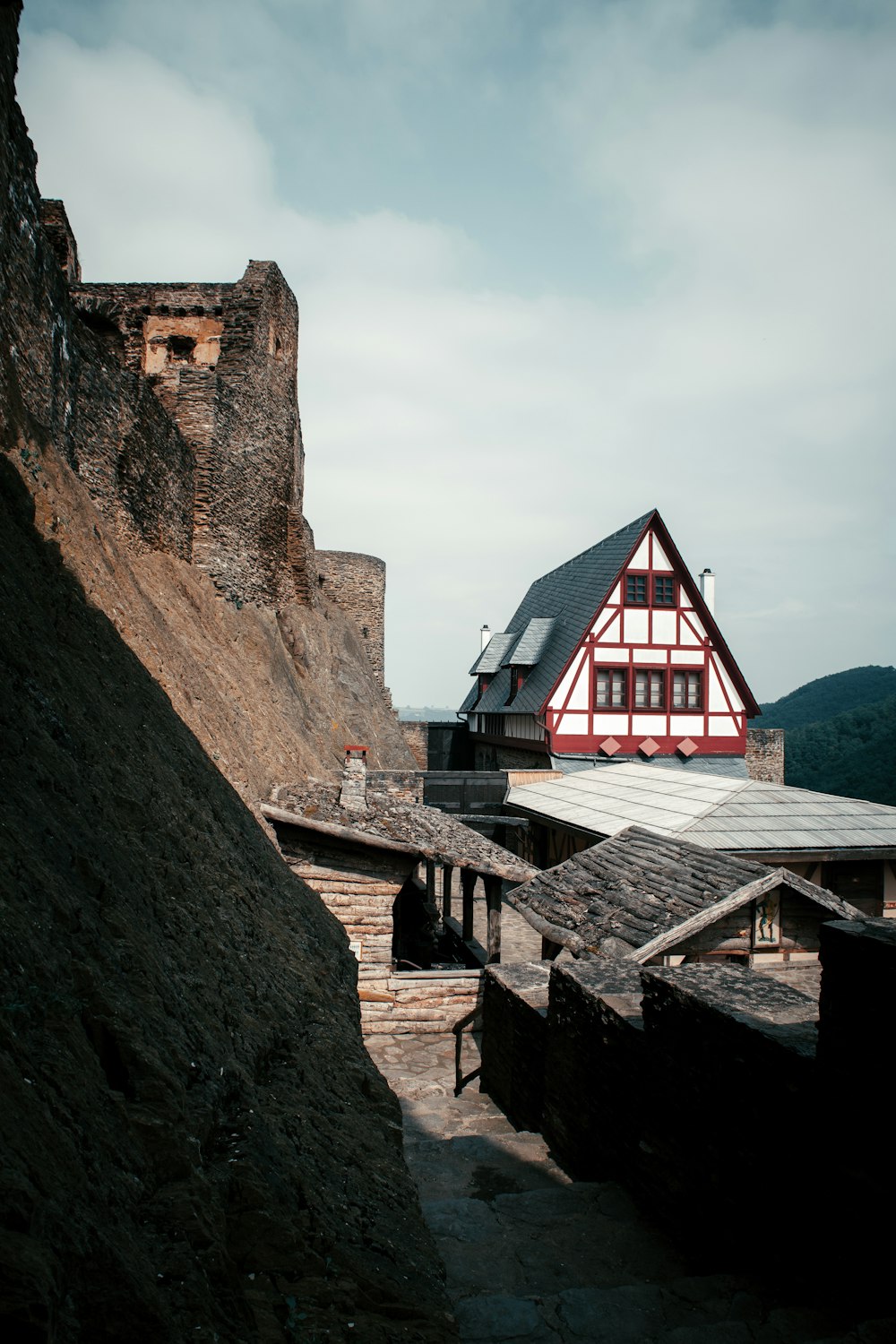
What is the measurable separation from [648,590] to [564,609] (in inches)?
133

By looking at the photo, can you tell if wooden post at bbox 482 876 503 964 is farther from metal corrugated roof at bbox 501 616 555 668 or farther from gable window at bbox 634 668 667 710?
metal corrugated roof at bbox 501 616 555 668

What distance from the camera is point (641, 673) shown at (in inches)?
1037

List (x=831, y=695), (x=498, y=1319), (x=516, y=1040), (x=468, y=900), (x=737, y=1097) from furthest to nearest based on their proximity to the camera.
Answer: (x=831, y=695), (x=468, y=900), (x=516, y=1040), (x=737, y=1097), (x=498, y=1319)

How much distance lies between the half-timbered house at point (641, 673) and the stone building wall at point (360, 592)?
11457 mm

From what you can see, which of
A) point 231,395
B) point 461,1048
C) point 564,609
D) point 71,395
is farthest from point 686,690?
point 71,395

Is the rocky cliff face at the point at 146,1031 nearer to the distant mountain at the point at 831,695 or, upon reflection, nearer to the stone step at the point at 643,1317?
the stone step at the point at 643,1317

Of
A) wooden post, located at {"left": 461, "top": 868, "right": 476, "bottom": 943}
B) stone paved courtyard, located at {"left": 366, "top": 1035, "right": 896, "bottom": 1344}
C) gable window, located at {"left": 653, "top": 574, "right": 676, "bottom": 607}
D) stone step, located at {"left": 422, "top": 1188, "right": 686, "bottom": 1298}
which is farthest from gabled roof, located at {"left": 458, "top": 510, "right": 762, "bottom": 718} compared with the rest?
stone step, located at {"left": 422, "top": 1188, "right": 686, "bottom": 1298}

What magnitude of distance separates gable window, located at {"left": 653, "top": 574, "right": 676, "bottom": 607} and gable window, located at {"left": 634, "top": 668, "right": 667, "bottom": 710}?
2266 mm

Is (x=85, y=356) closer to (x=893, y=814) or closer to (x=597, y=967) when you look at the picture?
(x=597, y=967)

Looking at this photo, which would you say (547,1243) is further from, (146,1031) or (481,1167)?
(146,1031)

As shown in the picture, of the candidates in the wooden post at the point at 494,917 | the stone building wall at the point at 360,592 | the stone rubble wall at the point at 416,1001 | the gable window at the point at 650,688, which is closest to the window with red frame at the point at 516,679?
the gable window at the point at 650,688

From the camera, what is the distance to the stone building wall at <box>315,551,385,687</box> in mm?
36750

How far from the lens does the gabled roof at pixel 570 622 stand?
85.7ft

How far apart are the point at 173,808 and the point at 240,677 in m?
10.2
